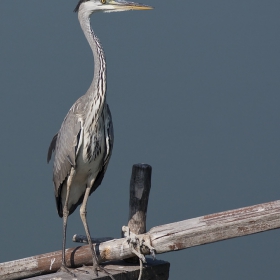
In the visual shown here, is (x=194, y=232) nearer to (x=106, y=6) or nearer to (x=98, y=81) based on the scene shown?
(x=98, y=81)

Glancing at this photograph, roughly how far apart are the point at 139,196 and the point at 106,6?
1.10 meters

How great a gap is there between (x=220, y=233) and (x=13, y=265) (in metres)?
0.98

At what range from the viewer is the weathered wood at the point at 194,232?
276 cm

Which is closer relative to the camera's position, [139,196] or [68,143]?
[139,196]

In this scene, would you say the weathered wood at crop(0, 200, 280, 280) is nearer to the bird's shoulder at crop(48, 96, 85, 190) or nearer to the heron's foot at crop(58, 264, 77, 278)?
the heron's foot at crop(58, 264, 77, 278)

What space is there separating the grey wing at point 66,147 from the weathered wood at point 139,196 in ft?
1.22

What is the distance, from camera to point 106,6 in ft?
11.3

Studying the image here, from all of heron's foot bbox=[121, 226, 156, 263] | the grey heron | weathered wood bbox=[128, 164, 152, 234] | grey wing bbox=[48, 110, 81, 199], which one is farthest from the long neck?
heron's foot bbox=[121, 226, 156, 263]

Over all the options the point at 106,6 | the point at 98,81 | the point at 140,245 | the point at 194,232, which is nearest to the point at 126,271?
the point at 140,245

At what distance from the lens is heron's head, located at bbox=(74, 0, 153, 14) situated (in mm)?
3416

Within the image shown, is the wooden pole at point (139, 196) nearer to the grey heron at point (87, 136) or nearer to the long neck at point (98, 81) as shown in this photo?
the grey heron at point (87, 136)

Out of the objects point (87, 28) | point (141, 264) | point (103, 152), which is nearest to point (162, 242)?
point (141, 264)

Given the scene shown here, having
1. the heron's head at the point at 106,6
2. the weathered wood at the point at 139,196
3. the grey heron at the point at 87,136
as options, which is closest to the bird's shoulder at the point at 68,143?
the grey heron at the point at 87,136

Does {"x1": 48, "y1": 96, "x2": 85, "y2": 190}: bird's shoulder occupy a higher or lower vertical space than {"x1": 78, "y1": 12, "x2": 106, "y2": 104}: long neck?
lower
